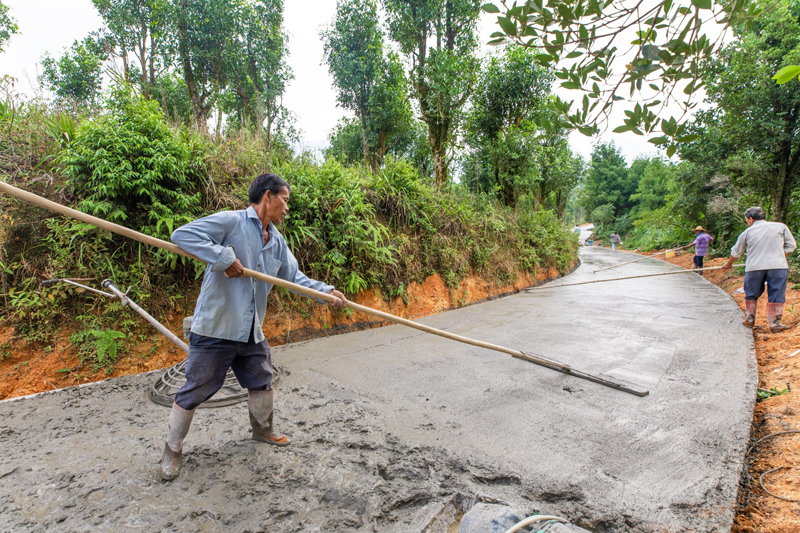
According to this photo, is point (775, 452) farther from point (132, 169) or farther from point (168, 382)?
point (132, 169)

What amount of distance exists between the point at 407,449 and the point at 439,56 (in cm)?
1144

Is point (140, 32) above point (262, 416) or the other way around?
above

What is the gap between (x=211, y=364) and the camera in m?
2.21

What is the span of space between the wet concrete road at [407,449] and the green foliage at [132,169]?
5.98 ft

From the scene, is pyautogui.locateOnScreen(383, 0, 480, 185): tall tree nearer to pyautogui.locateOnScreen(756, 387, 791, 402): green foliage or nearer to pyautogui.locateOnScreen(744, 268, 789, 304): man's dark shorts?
pyautogui.locateOnScreen(744, 268, 789, 304): man's dark shorts

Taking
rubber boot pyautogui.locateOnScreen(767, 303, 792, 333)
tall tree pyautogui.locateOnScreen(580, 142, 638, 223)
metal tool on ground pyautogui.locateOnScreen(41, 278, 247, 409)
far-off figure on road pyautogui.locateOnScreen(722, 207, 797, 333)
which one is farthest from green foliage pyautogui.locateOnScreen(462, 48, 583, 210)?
tall tree pyautogui.locateOnScreen(580, 142, 638, 223)

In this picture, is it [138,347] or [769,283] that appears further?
[769,283]

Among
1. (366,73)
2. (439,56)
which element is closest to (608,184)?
(366,73)

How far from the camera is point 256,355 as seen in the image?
Result: 2410mm

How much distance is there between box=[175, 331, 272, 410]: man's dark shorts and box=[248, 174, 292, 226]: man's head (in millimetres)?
778

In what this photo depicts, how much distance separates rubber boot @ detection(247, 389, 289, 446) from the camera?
95.8 inches

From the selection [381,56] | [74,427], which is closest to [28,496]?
[74,427]

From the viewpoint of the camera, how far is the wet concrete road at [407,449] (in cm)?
186

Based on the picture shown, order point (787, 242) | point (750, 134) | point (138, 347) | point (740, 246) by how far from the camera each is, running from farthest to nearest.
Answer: point (750, 134) → point (740, 246) → point (787, 242) → point (138, 347)
